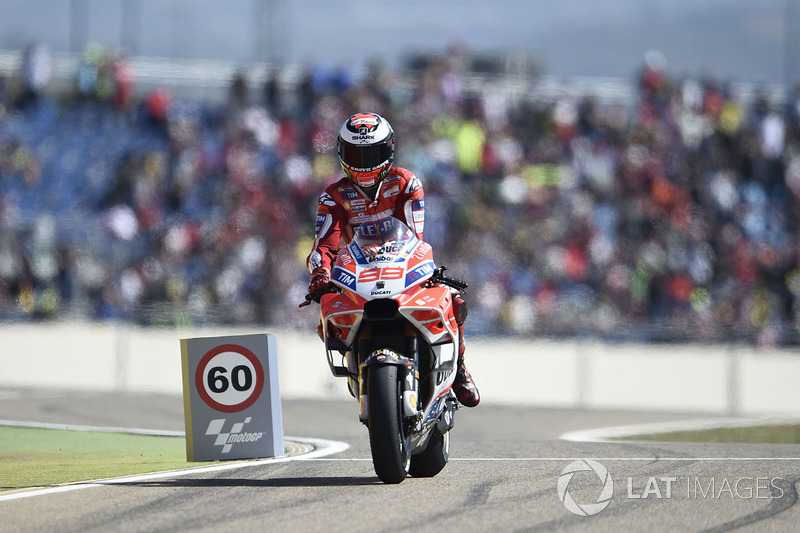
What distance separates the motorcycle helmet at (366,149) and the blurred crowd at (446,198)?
11198 mm

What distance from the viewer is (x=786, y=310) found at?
878 inches

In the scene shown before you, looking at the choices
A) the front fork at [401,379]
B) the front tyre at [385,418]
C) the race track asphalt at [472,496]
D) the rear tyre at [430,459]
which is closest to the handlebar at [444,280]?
the front fork at [401,379]

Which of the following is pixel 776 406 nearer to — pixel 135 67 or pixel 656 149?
pixel 656 149

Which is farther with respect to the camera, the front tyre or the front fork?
the front fork

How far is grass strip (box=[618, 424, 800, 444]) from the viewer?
14.1m

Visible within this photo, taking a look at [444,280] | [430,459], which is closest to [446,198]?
[430,459]

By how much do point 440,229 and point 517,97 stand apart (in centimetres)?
529

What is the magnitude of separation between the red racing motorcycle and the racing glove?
5cm

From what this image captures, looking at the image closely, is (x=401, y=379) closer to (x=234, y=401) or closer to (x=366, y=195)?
(x=366, y=195)

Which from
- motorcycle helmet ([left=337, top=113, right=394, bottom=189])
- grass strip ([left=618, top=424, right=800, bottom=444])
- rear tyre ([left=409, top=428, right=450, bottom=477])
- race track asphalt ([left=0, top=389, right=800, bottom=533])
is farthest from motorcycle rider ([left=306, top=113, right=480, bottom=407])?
grass strip ([left=618, top=424, right=800, bottom=444])

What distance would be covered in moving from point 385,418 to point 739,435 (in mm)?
9614

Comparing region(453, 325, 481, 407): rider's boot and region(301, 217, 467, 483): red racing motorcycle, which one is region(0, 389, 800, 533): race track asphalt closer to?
region(301, 217, 467, 483): red racing motorcycle

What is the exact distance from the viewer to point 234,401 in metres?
9.05

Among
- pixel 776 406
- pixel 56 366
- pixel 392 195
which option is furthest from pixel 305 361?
pixel 392 195
